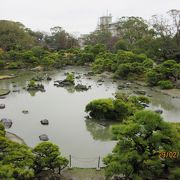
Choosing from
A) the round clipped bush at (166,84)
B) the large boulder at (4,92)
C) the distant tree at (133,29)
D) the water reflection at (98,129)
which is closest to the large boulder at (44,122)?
the water reflection at (98,129)

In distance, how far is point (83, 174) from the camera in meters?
14.3

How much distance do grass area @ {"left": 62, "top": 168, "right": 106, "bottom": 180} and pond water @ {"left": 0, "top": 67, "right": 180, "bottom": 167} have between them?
46.0 inches

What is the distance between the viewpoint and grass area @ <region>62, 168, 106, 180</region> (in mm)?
13875

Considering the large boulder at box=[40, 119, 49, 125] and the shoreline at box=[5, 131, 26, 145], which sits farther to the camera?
the large boulder at box=[40, 119, 49, 125]

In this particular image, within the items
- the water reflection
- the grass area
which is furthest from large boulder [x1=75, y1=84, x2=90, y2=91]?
the grass area

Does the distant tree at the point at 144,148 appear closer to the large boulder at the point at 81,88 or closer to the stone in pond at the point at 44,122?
the stone in pond at the point at 44,122

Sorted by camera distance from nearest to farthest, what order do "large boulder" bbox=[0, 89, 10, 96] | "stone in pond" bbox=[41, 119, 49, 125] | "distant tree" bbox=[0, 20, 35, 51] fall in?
"stone in pond" bbox=[41, 119, 49, 125]
"large boulder" bbox=[0, 89, 10, 96]
"distant tree" bbox=[0, 20, 35, 51]

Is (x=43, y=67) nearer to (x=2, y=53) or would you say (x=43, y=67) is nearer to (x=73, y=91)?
(x=2, y=53)

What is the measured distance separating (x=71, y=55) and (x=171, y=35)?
2201 cm

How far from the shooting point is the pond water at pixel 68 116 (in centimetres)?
1848

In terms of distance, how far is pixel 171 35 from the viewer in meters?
50.4
